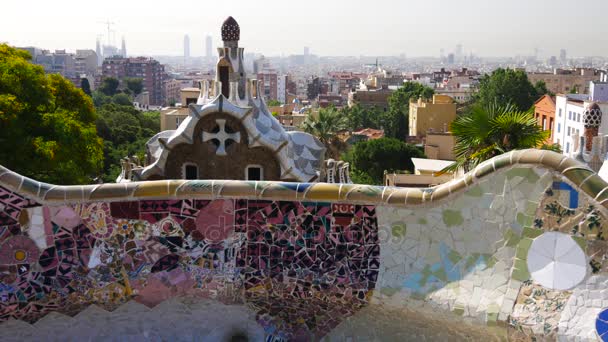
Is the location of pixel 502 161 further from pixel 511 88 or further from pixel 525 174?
pixel 511 88

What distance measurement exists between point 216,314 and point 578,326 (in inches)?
115

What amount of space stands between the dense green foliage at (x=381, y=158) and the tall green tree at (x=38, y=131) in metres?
17.4

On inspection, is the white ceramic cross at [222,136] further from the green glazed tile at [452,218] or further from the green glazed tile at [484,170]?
the green glazed tile at [484,170]

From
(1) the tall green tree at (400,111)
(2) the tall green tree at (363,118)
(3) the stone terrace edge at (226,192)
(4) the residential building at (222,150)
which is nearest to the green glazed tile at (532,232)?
(3) the stone terrace edge at (226,192)

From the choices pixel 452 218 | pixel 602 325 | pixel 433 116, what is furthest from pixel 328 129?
pixel 602 325

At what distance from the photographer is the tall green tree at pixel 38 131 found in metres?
13.1

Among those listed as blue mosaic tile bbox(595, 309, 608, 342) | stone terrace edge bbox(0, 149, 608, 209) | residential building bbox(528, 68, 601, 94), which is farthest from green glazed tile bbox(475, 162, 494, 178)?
residential building bbox(528, 68, 601, 94)

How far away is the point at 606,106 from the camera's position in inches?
1139

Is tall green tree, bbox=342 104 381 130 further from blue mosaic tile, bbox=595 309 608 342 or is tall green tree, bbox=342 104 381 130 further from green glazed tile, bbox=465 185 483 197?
blue mosaic tile, bbox=595 309 608 342

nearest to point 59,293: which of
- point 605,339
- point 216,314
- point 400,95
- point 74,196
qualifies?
point 74,196

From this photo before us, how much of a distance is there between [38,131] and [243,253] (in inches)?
342

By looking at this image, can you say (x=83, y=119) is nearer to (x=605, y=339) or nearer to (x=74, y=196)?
(x=74, y=196)

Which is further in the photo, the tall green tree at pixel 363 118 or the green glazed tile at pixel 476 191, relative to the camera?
the tall green tree at pixel 363 118

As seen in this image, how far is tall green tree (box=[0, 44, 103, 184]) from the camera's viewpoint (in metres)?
13.1
